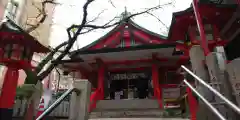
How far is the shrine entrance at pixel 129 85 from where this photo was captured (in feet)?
48.5

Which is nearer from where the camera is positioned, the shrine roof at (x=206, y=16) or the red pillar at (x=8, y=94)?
the red pillar at (x=8, y=94)

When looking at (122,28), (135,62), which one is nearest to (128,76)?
(135,62)

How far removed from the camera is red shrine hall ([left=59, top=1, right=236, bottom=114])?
37.6 ft

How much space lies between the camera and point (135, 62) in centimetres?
1358

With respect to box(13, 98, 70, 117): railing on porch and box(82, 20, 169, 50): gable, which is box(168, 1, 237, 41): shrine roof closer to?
box(82, 20, 169, 50): gable

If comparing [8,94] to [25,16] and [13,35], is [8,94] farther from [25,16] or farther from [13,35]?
[25,16]

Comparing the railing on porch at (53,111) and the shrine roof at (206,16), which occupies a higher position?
the shrine roof at (206,16)

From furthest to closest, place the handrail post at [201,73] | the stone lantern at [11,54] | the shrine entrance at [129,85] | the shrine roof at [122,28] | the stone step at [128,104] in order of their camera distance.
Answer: the shrine entrance at [129,85] < the shrine roof at [122,28] < the stone step at [128,104] < the stone lantern at [11,54] < the handrail post at [201,73]

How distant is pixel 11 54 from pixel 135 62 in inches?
329

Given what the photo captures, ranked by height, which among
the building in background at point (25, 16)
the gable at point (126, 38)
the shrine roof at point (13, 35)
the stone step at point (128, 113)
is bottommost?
the stone step at point (128, 113)

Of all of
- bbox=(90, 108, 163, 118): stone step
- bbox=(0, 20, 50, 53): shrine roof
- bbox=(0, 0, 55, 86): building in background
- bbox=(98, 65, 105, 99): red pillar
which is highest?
bbox=(0, 0, 55, 86): building in background

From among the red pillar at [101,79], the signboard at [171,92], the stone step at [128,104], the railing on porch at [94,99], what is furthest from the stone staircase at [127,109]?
the signboard at [171,92]

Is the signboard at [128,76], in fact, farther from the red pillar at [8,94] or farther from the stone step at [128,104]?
the red pillar at [8,94]

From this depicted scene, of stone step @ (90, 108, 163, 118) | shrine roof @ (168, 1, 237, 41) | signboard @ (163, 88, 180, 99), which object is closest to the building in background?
stone step @ (90, 108, 163, 118)
